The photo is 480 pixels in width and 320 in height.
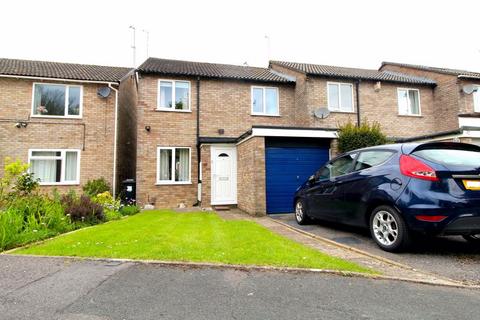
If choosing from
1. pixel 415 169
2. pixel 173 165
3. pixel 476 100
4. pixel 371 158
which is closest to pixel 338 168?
pixel 371 158

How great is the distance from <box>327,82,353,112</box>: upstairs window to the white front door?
546 centimetres

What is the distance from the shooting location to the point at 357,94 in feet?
45.3

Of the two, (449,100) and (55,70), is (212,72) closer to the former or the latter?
(55,70)

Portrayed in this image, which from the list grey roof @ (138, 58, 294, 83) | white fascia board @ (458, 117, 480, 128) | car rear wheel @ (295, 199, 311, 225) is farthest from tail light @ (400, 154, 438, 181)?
white fascia board @ (458, 117, 480, 128)

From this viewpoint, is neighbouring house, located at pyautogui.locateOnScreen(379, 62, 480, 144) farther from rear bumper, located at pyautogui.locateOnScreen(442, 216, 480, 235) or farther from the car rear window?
rear bumper, located at pyautogui.locateOnScreen(442, 216, 480, 235)

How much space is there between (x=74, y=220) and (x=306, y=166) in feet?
23.0

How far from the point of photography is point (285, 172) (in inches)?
376

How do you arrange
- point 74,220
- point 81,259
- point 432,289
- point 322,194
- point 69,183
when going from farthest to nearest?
point 69,183
point 74,220
point 322,194
point 81,259
point 432,289

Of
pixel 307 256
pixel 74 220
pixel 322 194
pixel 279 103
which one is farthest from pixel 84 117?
pixel 307 256

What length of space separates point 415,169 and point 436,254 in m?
1.41

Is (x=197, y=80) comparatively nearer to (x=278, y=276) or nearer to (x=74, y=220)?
(x=74, y=220)

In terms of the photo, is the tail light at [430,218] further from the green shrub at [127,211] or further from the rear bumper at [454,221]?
the green shrub at [127,211]

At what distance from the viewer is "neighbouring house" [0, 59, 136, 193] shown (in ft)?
39.1

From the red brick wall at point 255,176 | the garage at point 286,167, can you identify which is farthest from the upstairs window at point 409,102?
the red brick wall at point 255,176
